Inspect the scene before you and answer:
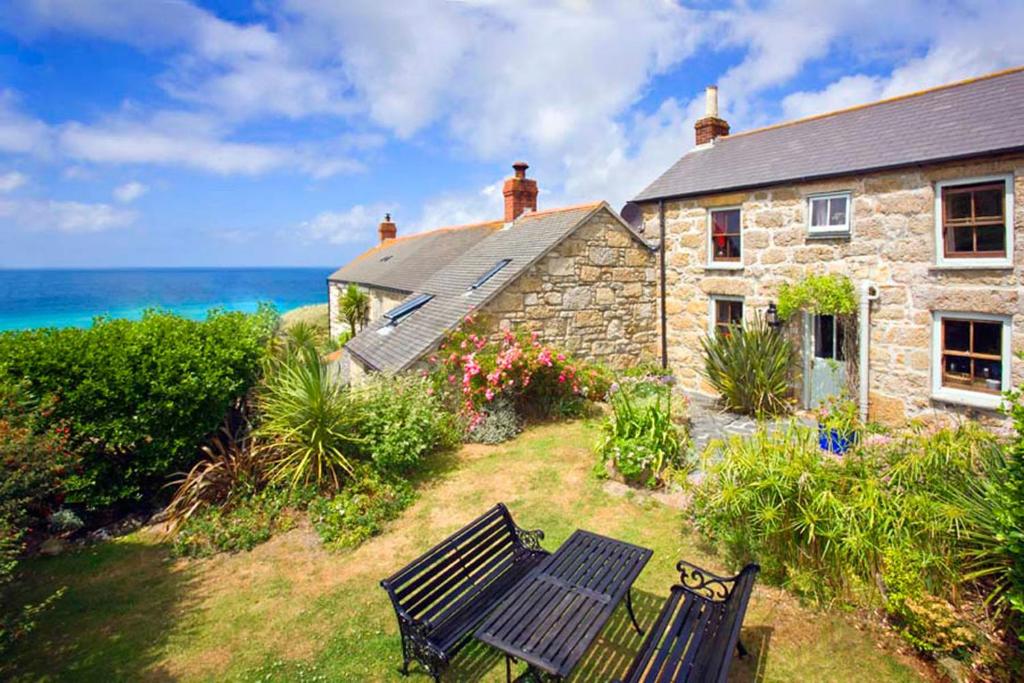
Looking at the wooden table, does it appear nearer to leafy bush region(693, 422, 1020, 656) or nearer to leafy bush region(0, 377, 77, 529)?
leafy bush region(693, 422, 1020, 656)

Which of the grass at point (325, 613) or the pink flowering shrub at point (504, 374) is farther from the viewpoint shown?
the pink flowering shrub at point (504, 374)

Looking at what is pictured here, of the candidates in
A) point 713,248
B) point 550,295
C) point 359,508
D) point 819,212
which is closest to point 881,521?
point 359,508

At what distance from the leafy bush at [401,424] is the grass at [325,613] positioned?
0.73 m

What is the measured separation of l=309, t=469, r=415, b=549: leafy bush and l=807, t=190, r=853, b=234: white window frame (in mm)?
9529

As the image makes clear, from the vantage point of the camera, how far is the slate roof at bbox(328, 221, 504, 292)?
64.2ft

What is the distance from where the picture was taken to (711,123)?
15.0 meters

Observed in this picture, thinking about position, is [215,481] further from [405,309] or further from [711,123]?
[711,123]

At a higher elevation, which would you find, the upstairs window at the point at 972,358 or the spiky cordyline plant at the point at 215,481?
the upstairs window at the point at 972,358

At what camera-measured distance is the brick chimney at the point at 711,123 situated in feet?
49.3

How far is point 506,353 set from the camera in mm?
10109

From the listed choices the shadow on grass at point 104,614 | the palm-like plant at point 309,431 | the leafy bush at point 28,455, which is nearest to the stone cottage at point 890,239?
the palm-like plant at point 309,431

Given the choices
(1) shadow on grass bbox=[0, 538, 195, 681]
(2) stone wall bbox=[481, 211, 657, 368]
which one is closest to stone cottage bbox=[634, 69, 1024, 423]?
(2) stone wall bbox=[481, 211, 657, 368]

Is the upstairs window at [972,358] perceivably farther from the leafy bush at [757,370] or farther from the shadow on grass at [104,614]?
the shadow on grass at [104,614]

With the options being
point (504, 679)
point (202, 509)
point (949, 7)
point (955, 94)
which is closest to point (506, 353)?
point (202, 509)
